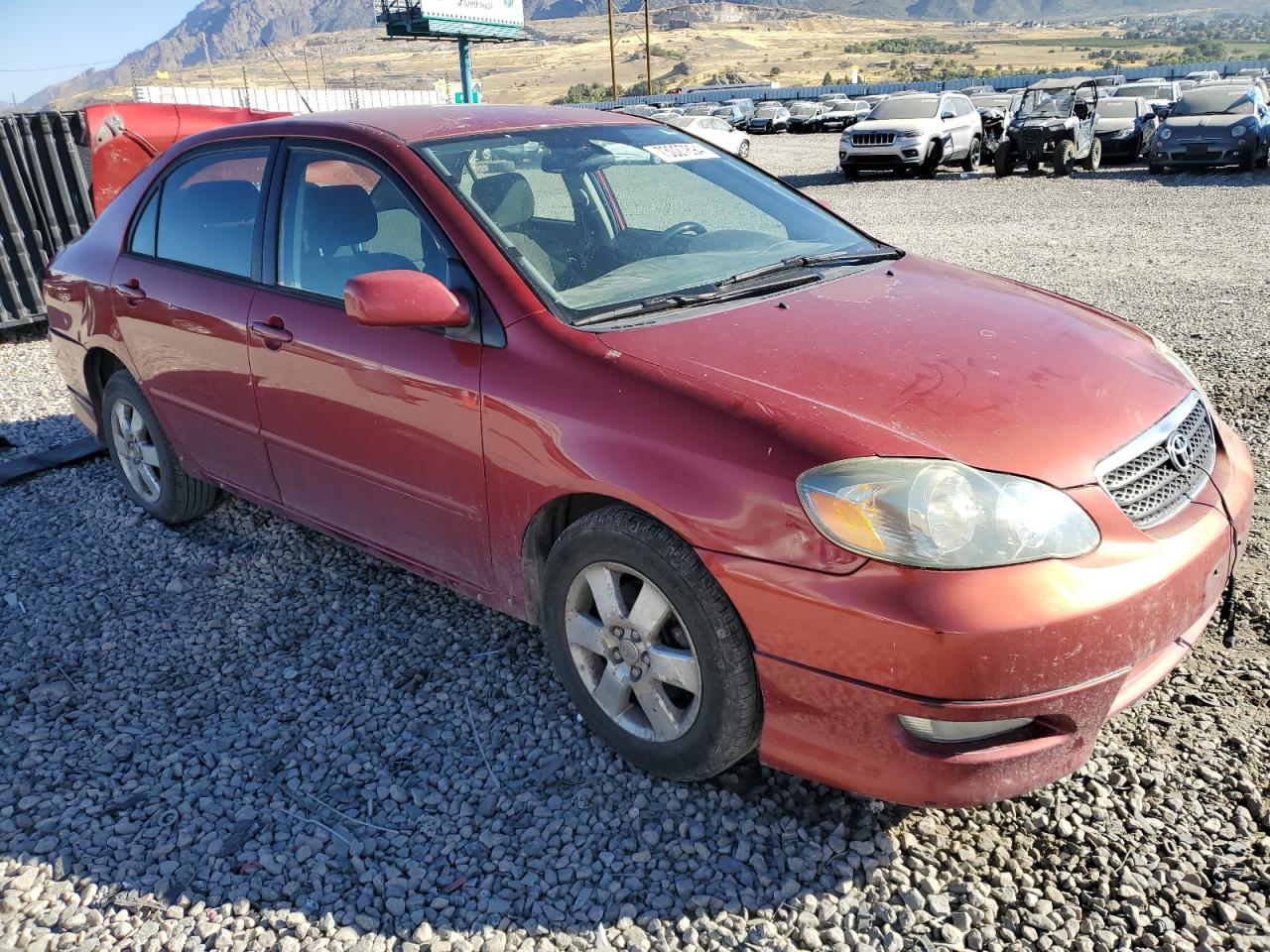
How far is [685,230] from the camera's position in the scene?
11.4 feet

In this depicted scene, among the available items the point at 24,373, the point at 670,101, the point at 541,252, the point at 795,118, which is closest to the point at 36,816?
the point at 541,252

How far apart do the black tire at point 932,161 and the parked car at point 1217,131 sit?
12.5 feet

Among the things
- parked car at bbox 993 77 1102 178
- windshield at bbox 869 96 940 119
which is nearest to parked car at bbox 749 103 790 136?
windshield at bbox 869 96 940 119

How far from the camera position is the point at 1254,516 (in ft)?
13.5

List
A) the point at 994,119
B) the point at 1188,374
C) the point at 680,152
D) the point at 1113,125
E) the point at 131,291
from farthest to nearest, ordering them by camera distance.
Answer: the point at 994,119, the point at 1113,125, the point at 131,291, the point at 680,152, the point at 1188,374

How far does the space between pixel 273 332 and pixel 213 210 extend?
0.84 m

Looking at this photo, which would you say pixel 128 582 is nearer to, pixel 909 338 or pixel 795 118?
pixel 909 338

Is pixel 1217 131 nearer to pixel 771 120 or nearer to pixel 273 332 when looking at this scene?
pixel 273 332

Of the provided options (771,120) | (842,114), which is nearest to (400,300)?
(842,114)

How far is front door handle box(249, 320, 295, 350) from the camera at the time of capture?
345 centimetres

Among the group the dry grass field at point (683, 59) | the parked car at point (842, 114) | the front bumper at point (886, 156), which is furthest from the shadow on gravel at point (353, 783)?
the dry grass field at point (683, 59)

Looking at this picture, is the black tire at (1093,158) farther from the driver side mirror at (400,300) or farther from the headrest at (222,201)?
the driver side mirror at (400,300)

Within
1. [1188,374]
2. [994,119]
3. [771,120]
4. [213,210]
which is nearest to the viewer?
[1188,374]

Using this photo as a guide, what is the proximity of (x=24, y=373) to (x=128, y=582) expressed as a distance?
4412 mm
